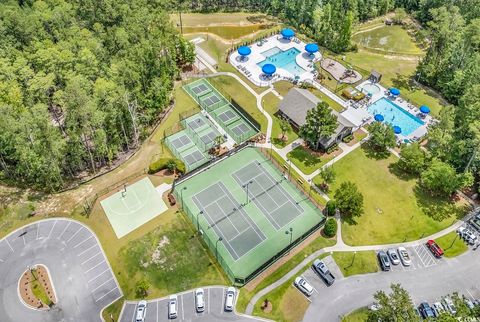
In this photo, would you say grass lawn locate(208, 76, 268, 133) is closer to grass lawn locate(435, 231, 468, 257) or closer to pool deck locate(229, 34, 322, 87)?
pool deck locate(229, 34, 322, 87)

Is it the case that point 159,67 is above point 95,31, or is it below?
below

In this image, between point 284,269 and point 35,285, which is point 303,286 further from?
point 35,285

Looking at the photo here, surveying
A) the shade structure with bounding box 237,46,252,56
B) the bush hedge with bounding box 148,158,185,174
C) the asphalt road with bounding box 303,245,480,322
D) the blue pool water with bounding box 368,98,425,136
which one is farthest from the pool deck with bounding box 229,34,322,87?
the asphalt road with bounding box 303,245,480,322

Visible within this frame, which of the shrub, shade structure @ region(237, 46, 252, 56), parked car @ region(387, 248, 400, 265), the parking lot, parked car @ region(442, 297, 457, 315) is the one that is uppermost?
shade structure @ region(237, 46, 252, 56)

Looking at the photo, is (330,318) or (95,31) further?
(95,31)

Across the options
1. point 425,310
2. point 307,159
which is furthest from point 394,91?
point 425,310

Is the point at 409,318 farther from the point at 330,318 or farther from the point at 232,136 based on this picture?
the point at 232,136

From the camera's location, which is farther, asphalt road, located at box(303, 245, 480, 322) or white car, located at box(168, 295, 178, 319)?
asphalt road, located at box(303, 245, 480, 322)

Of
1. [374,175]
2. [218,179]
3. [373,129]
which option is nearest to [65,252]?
[218,179]
